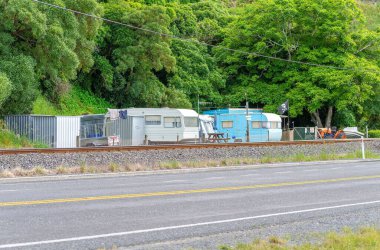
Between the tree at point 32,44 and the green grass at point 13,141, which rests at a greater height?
the tree at point 32,44

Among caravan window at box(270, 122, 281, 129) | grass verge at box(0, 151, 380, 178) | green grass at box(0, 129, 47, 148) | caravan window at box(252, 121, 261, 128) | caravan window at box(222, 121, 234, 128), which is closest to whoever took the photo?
grass verge at box(0, 151, 380, 178)

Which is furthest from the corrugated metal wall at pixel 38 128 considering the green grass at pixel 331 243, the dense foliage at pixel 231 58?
the green grass at pixel 331 243

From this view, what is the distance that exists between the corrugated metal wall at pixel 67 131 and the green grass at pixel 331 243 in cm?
2712

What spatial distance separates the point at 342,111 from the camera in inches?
2259

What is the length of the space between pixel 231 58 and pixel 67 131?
89.7ft

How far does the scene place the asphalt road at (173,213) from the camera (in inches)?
349

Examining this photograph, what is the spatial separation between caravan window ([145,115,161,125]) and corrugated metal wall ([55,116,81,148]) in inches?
209

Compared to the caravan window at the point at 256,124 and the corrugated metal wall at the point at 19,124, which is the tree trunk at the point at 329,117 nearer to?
the caravan window at the point at 256,124

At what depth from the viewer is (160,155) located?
1095 inches

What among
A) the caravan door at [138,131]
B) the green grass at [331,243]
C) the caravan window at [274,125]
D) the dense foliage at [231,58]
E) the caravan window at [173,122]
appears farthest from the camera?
the dense foliage at [231,58]

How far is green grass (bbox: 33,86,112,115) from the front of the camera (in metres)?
43.5

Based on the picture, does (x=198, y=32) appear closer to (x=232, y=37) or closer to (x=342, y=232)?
(x=232, y=37)

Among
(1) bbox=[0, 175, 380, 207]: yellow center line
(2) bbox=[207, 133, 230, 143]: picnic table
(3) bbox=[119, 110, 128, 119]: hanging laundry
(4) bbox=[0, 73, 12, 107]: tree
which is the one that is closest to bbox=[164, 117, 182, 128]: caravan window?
(2) bbox=[207, 133, 230, 143]: picnic table

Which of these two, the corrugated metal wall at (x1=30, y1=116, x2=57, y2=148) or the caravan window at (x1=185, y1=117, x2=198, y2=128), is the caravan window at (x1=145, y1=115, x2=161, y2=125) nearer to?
the caravan window at (x1=185, y1=117, x2=198, y2=128)
